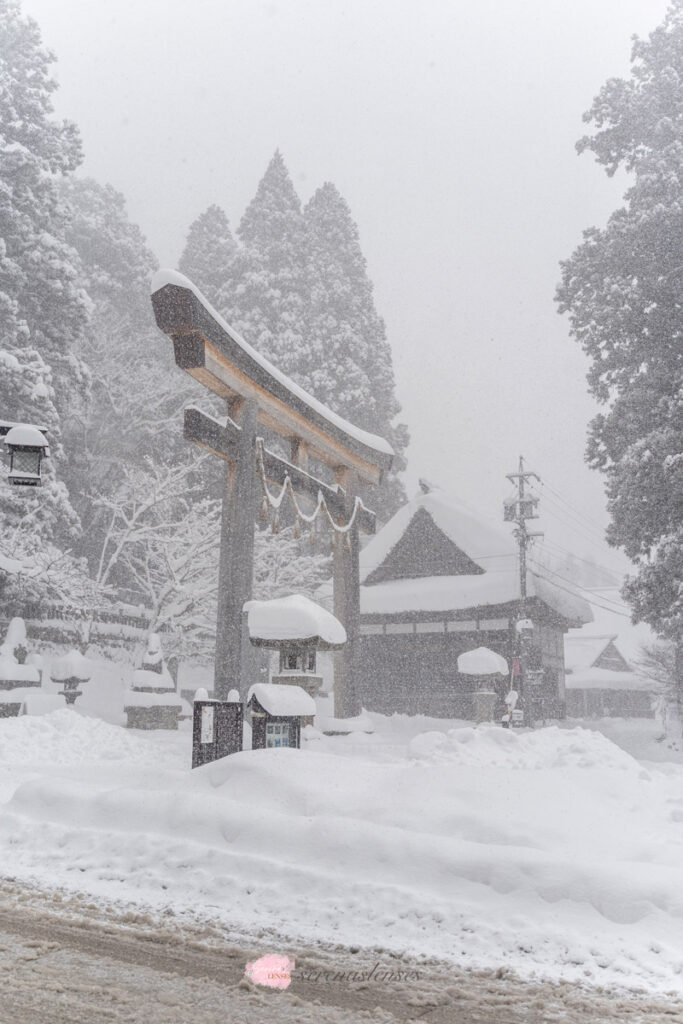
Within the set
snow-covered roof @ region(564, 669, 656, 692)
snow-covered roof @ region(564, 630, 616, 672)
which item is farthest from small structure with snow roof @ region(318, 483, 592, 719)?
snow-covered roof @ region(564, 630, 616, 672)

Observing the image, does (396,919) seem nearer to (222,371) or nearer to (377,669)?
(222,371)

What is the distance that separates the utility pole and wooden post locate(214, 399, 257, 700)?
523 inches

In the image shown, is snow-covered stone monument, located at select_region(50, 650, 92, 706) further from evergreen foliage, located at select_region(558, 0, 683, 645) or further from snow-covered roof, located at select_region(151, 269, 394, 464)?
evergreen foliage, located at select_region(558, 0, 683, 645)

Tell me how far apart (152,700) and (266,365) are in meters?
7.44

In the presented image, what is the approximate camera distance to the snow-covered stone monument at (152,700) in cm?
1565

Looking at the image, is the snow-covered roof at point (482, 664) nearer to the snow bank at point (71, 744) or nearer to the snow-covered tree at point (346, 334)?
the snow bank at point (71, 744)

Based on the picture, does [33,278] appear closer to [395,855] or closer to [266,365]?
[266,365]

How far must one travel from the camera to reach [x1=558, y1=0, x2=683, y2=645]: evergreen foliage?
638 inches

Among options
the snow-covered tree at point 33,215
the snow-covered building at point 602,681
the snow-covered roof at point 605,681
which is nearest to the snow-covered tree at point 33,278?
the snow-covered tree at point 33,215

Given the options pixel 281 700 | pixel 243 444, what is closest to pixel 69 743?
pixel 281 700

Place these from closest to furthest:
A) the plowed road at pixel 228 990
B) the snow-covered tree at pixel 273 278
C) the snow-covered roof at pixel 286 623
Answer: the plowed road at pixel 228 990 → the snow-covered roof at pixel 286 623 → the snow-covered tree at pixel 273 278

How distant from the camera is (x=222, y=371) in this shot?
11.8m

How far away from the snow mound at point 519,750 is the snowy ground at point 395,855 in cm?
56

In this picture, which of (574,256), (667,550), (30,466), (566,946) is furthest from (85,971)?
(574,256)
